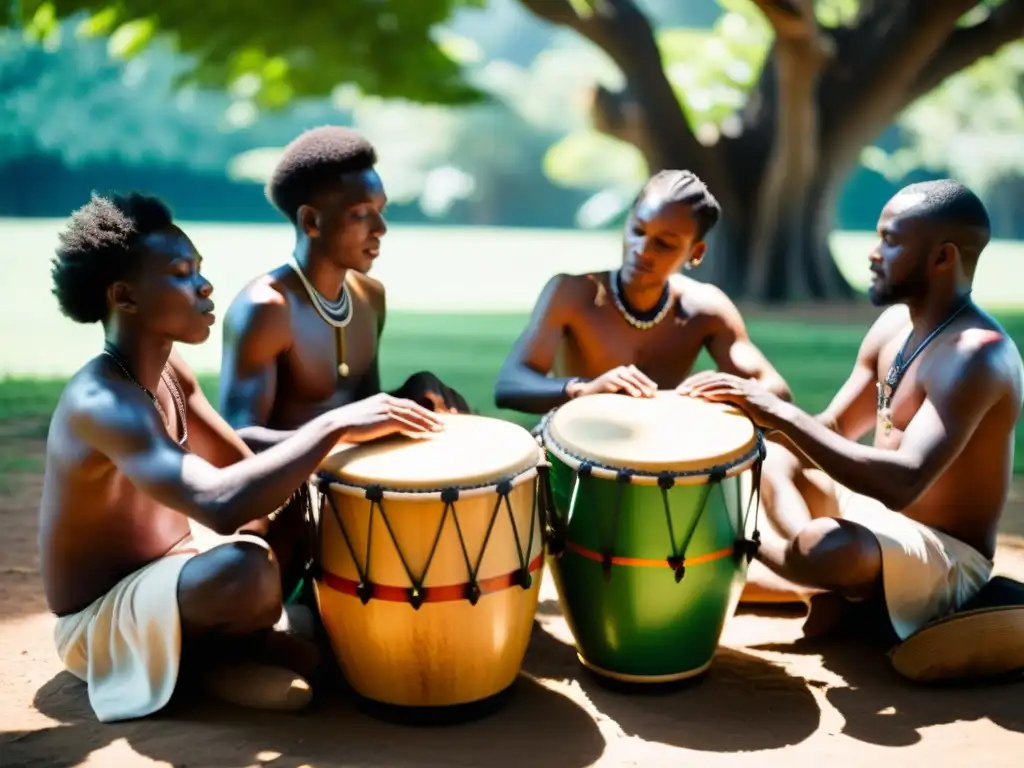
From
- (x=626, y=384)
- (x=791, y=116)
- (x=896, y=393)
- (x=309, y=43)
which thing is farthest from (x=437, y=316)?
(x=896, y=393)

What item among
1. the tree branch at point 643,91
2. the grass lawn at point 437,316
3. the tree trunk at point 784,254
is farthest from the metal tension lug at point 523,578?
the tree trunk at point 784,254

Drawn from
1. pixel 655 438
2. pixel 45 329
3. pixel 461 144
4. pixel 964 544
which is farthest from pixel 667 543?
pixel 461 144

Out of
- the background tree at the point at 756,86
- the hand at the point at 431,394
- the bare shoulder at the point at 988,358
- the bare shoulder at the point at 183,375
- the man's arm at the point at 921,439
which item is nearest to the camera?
the man's arm at the point at 921,439

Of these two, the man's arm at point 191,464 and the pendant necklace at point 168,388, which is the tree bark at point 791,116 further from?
the man's arm at point 191,464

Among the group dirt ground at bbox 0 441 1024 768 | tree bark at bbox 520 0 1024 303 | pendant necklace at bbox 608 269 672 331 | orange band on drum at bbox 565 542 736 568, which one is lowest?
dirt ground at bbox 0 441 1024 768

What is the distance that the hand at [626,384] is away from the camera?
3.60 metres

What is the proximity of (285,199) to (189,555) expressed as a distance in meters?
1.33

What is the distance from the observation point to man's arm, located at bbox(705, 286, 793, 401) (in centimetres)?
408

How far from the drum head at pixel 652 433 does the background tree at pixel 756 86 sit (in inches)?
341

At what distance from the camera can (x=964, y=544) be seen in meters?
3.58

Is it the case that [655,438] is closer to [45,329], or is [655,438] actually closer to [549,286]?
[549,286]

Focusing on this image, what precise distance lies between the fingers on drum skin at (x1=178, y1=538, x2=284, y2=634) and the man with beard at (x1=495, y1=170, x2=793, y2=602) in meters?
1.20

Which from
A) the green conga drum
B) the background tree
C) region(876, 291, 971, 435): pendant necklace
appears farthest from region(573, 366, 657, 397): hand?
the background tree

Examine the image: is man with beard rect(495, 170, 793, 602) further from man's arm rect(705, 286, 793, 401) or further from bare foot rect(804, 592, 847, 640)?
bare foot rect(804, 592, 847, 640)
